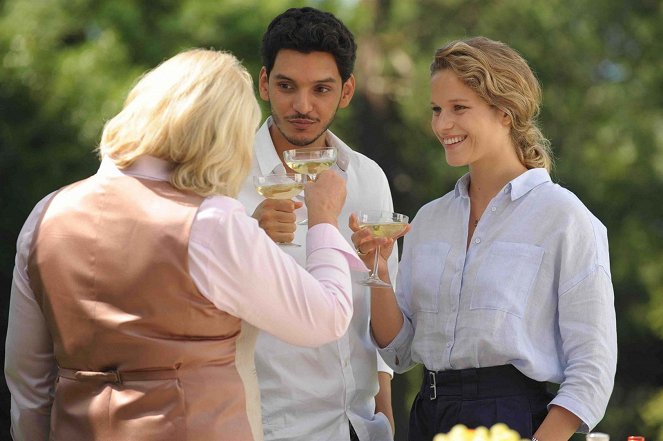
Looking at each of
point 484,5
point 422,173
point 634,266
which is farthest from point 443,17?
point 634,266

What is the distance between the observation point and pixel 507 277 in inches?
125

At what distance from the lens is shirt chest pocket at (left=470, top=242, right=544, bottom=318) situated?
3156mm

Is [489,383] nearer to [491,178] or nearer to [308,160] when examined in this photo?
[491,178]

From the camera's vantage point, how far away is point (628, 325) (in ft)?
39.8

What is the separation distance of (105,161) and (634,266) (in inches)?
398

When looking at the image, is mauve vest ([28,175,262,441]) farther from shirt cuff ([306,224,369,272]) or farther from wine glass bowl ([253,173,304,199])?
wine glass bowl ([253,173,304,199])

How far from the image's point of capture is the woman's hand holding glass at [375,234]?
3291mm

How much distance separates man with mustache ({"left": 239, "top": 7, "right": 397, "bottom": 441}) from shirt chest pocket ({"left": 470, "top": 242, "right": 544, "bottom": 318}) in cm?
54

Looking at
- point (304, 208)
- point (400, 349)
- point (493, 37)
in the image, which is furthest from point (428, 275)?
point (493, 37)

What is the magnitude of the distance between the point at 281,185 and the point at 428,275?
544 millimetres

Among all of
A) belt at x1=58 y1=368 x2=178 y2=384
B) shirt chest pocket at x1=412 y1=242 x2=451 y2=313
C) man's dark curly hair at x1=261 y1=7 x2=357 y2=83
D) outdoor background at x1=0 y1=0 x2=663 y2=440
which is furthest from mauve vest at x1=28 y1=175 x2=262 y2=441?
outdoor background at x1=0 y1=0 x2=663 y2=440

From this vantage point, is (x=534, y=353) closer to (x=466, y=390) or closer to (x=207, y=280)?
(x=466, y=390)

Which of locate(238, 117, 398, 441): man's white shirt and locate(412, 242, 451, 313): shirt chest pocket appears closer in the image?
locate(412, 242, 451, 313): shirt chest pocket

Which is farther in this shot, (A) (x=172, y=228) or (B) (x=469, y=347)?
(B) (x=469, y=347)
